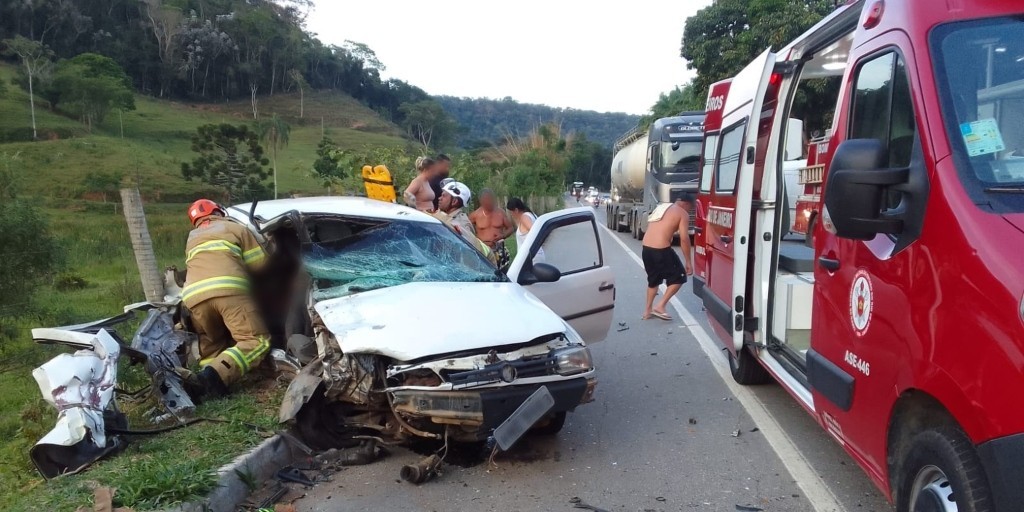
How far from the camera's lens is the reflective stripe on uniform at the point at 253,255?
5844mm

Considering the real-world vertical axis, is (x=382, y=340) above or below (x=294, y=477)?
above

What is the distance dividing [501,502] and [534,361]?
0.79 metres

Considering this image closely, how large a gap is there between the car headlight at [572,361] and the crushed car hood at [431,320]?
0.51 ft

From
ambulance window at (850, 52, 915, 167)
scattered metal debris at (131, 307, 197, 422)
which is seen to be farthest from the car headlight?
scattered metal debris at (131, 307, 197, 422)

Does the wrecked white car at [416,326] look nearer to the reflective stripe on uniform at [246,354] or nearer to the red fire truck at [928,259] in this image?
the reflective stripe on uniform at [246,354]

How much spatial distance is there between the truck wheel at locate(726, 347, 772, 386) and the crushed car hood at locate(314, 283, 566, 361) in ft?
6.40

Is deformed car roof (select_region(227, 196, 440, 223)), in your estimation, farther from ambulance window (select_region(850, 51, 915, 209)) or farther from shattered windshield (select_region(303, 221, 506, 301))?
ambulance window (select_region(850, 51, 915, 209))

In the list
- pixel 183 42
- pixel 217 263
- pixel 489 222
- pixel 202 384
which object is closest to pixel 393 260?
pixel 217 263

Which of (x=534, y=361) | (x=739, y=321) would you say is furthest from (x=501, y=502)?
(x=739, y=321)

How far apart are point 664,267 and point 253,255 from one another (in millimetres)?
5176

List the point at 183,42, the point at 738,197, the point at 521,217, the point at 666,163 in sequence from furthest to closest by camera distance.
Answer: the point at 183,42 < the point at 666,163 < the point at 521,217 < the point at 738,197

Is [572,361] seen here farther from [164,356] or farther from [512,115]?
[512,115]

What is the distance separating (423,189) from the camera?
9664 mm

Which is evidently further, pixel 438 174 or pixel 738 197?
pixel 438 174
